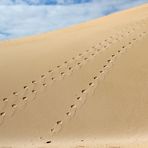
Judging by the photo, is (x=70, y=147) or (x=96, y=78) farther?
(x=96, y=78)

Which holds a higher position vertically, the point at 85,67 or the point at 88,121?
the point at 85,67

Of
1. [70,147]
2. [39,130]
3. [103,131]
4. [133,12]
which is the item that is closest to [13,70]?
[39,130]

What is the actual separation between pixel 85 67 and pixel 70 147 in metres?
4.59

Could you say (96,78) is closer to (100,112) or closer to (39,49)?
(100,112)

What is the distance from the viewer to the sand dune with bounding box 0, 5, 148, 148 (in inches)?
374

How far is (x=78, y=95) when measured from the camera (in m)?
11.0

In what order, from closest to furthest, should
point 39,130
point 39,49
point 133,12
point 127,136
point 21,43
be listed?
point 127,136
point 39,130
point 39,49
point 21,43
point 133,12

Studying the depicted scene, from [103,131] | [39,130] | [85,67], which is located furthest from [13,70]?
[103,131]

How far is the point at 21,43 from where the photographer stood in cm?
1786

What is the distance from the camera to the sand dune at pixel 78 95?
9492 millimetres

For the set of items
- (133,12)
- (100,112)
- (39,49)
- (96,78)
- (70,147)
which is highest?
(133,12)

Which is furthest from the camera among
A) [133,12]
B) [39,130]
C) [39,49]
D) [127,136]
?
[133,12]

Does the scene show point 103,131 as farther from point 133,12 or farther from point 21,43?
point 133,12

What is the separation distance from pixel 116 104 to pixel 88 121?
890 mm
